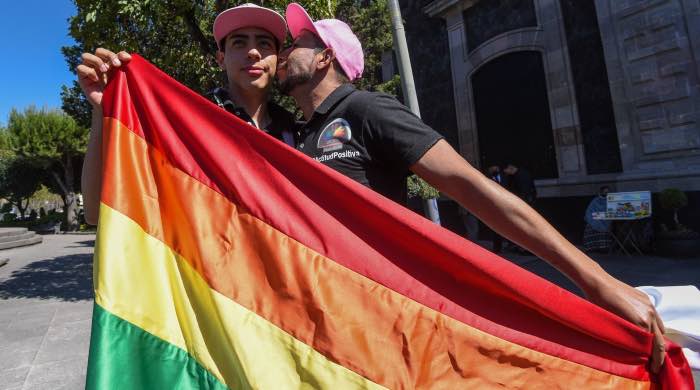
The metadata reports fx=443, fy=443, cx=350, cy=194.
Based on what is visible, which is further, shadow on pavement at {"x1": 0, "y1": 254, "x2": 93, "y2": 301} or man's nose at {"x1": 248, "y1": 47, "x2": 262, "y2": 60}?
shadow on pavement at {"x1": 0, "y1": 254, "x2": 93, "y2": 301}

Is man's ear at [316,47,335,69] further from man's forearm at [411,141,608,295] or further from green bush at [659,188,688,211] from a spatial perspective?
green bush at [659,188,688,211]

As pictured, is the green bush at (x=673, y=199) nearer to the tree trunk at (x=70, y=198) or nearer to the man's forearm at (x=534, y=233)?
the man's forearm at (x=534, y=233)

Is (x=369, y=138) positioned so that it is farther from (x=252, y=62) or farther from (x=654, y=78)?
(x=654, y=78)

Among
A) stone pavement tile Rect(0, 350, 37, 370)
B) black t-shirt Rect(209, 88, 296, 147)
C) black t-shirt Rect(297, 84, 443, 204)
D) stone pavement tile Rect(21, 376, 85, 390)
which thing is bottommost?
stone pavement tile Rect(21, 376, 85, 390)

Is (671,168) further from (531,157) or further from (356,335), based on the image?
(356,335)

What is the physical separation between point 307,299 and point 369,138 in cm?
55

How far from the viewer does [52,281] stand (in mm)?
9297

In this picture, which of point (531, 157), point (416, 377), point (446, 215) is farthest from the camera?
point (446, 215)

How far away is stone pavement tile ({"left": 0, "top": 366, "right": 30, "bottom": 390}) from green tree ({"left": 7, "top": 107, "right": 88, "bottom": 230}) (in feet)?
92.6

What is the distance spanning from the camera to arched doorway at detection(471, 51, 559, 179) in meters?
10.4

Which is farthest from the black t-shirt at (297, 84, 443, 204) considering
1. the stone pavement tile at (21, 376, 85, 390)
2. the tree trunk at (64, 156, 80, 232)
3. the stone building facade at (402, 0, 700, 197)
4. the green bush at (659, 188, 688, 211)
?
the tree trunk at (64, 156, 80, 232)

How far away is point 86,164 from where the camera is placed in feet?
5.48

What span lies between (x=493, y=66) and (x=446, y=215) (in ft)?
14.6

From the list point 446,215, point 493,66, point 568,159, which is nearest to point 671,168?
point 568,159
